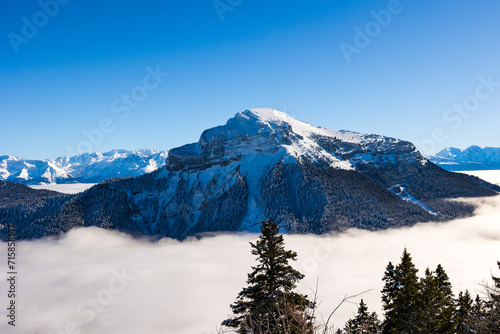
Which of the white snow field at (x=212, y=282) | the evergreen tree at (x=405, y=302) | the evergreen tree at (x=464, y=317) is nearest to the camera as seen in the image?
the evergreen tree at (x=405, y=302)

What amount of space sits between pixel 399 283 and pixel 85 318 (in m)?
175

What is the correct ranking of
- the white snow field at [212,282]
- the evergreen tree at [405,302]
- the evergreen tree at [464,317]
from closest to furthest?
the evergreen tree at [405,302] < the evergreen tree at [464,317] < the white snow field at [212,282]

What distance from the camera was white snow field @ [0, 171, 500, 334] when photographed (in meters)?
133

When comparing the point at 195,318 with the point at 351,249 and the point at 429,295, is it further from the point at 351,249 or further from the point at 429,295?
the point at 429,295

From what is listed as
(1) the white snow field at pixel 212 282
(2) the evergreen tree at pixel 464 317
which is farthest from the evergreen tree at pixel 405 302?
(1) the white snow field at pixel 212 282

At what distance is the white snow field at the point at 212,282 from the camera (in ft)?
437

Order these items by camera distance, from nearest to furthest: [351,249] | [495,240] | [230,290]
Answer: [230,290] < [351,249] < [495,240]

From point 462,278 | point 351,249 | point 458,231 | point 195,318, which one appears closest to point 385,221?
point 351,249

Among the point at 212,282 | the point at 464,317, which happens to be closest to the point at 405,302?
the point at 464,317

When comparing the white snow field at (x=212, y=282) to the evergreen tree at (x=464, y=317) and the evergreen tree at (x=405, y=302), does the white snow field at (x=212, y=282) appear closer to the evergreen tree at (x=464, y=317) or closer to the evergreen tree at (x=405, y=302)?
the evergreen tree at (x=464, y=317)

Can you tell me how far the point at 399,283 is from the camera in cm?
2586

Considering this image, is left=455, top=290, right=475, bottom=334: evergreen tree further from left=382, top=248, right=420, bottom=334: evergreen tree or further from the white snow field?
the white snow field

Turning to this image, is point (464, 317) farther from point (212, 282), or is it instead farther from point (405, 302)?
point (212, 282)

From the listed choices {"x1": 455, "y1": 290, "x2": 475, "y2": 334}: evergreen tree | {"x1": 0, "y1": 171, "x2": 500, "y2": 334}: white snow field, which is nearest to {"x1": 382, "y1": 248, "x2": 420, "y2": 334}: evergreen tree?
{"x1": 455, "y1": 290, "x2": 475, "y2": 334}: evergreen tree
